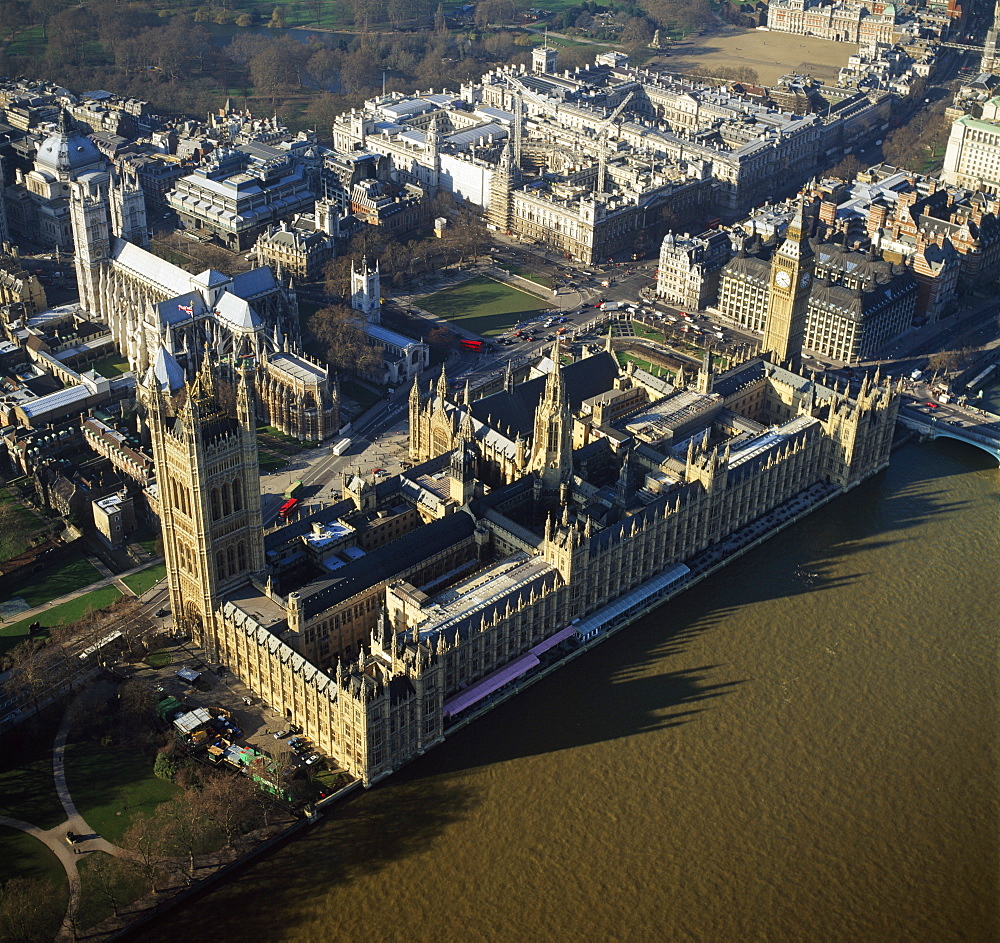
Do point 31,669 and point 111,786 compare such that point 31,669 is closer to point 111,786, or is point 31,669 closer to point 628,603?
point 111,786

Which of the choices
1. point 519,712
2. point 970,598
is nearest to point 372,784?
point 519,712

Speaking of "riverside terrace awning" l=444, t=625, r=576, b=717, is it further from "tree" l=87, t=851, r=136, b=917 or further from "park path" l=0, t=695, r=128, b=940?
"park path" l=0, t=695, r=128, b=940

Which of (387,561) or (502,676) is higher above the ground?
(387,561)

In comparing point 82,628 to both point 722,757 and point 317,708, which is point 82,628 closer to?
point 317,708

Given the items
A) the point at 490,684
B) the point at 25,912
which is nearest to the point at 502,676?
the point at 490,684

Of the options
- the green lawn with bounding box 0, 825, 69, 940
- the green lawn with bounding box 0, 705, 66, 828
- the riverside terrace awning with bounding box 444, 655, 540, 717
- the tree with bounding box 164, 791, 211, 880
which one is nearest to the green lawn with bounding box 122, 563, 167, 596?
the green lawn with bounding box 0, 705, 66, 828

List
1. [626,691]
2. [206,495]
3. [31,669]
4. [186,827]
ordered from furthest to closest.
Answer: [626,691] < [206,495] < [31,669] < [186,827]
